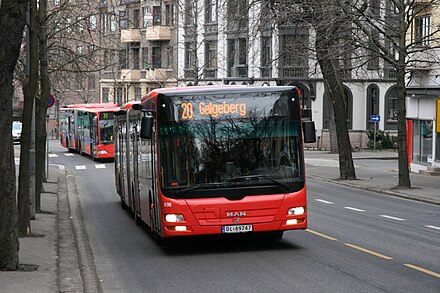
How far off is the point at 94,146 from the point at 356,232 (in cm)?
3729

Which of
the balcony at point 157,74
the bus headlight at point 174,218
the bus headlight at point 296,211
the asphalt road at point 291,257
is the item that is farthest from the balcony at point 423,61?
the balcony at point 157,74

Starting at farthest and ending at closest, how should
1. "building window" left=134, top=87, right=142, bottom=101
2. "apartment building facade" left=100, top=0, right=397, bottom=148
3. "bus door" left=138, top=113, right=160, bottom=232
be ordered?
"building window" left=134, top=87, right=142, bottom=101 < "apartment building facade" left=100, top=0, right=397, bottom=148 < "bus door" left=138, top=113, right=160, bottom=232

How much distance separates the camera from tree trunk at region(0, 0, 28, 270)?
40.5 ft

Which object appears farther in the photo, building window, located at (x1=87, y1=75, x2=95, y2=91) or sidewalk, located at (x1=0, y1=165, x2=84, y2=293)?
building window, located at (x1=87, y1=75, x2=95, y2=91)

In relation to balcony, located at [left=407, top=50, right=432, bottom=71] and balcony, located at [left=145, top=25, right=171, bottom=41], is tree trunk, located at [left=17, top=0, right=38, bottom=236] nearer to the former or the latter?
balcony, located at [left=407, top=50, right=432, bottom=71]

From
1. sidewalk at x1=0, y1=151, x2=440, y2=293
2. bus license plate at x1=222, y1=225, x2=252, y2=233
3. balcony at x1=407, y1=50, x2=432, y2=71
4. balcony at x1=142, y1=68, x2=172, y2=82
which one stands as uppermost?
balcony at x1=142, y1=68, x2=172, y2=82

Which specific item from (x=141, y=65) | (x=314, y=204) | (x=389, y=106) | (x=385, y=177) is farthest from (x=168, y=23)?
(x=314, y=204)

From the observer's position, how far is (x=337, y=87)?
124 ft

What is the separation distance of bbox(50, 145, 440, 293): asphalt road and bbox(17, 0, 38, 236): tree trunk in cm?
143

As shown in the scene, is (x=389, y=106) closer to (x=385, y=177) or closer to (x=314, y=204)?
(x=385, y=177)

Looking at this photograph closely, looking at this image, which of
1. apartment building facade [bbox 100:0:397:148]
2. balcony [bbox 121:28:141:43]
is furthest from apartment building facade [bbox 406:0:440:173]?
balcony [bbox 121:28:141:43]

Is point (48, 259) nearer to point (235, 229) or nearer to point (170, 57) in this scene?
point (235, 229)

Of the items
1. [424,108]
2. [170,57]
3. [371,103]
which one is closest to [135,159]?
[424,108]

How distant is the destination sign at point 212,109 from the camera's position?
15625mm
